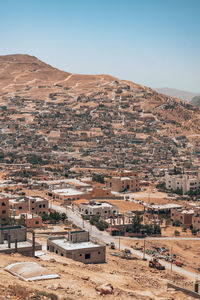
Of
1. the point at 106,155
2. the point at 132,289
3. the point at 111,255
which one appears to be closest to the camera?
the point at 132,289

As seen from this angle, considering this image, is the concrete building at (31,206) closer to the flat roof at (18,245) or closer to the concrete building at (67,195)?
the concrete building at (67,195)

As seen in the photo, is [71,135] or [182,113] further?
[182,113]

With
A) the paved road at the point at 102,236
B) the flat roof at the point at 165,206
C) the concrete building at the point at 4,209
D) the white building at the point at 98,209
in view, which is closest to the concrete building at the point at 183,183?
the flat roof at the point at 165,206

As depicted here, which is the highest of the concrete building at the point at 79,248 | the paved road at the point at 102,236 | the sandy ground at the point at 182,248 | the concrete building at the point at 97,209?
the concrete building at the point at 79,248

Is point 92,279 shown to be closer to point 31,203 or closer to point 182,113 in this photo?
point 31,203

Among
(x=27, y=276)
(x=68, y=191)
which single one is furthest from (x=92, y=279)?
(x=68, y=191)

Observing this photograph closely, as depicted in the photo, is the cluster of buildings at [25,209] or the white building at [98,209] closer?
the cluster of buildings at [25,209]

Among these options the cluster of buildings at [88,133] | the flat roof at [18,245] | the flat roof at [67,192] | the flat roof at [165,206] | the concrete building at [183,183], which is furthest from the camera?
the cluster of buildings at [88,133]
